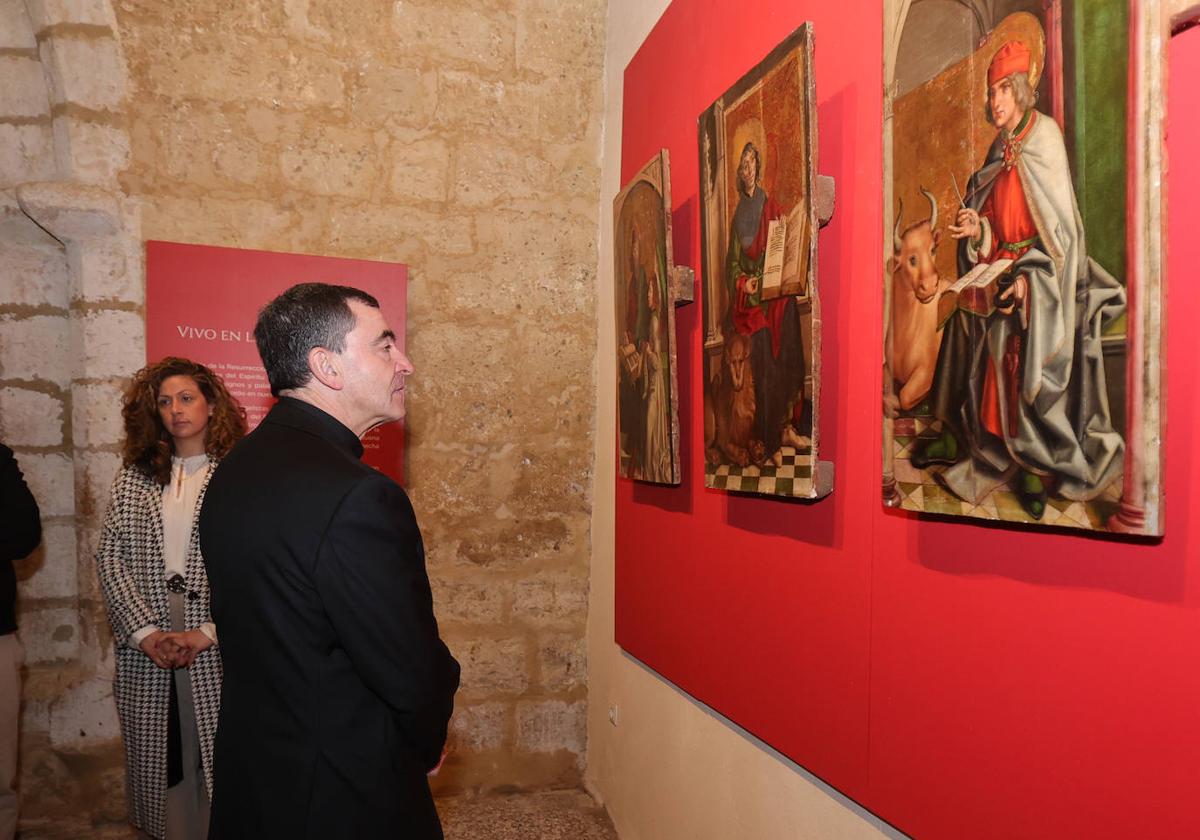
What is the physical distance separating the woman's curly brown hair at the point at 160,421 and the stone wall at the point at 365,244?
0.61m

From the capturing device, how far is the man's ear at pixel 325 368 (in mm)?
1695

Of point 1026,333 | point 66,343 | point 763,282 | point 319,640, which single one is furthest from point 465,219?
point 1026,333

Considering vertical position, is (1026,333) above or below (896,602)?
above

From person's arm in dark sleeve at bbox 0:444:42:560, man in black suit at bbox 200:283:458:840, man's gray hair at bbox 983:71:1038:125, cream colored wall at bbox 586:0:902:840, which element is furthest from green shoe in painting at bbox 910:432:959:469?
person's arm in dark sleeve at bbox 0:444:42:560

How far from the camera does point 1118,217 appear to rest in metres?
1.05

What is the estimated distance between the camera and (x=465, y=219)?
12.1 ft

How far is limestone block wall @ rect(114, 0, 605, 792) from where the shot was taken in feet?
11.2

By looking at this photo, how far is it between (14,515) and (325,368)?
5.76ft

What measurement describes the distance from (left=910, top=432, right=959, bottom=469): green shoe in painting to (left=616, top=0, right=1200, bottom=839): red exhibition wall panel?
14cm

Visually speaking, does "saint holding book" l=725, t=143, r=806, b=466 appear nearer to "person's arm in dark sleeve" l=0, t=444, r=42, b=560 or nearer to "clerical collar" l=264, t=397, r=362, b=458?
"clerical collar" l=264, t=397, r=362, b=458

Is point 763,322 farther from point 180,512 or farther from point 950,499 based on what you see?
point 180,512

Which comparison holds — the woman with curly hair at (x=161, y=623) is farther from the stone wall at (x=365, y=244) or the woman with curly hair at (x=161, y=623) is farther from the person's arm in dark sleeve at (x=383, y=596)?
the person's arm in dark sleeve at (x=383, y=596)

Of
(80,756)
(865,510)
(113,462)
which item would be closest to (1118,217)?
(865,510)

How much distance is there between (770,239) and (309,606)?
122 cm
